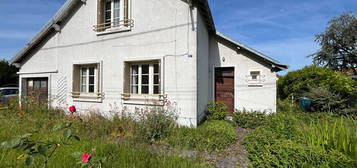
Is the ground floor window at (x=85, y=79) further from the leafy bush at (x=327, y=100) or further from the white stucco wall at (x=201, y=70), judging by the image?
the leafy bush at (x=327, y=100)

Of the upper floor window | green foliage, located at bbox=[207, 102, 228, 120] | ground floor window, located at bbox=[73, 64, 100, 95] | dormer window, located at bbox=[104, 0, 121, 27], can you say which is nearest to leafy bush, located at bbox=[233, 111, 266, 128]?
green foliage, located at bbox=[207, 102, 228, 120]

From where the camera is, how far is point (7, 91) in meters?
12.7

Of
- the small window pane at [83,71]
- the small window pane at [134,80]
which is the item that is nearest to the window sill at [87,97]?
the small window pane at [83,71]

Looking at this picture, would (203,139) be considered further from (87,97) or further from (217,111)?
→ (87,97)

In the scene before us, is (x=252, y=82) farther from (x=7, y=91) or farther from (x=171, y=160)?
(x=7, y=91)

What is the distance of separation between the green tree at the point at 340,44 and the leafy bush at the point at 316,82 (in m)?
7.95

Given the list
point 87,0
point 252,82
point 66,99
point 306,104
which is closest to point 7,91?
point 66,99

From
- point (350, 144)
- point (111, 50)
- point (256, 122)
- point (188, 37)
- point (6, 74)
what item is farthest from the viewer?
point (6, 74)

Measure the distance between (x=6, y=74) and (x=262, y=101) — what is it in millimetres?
29148

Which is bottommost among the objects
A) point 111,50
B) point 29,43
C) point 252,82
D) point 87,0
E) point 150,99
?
point 150,99

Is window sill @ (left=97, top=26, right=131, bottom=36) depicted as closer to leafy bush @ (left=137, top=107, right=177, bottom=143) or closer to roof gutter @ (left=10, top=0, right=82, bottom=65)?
roof gutter @ (left=10, top=0, right=82, bottom=65)

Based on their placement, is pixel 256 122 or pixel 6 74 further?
pixel 6 74

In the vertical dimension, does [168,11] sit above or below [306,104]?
above

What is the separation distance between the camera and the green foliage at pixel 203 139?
418 centimetres
